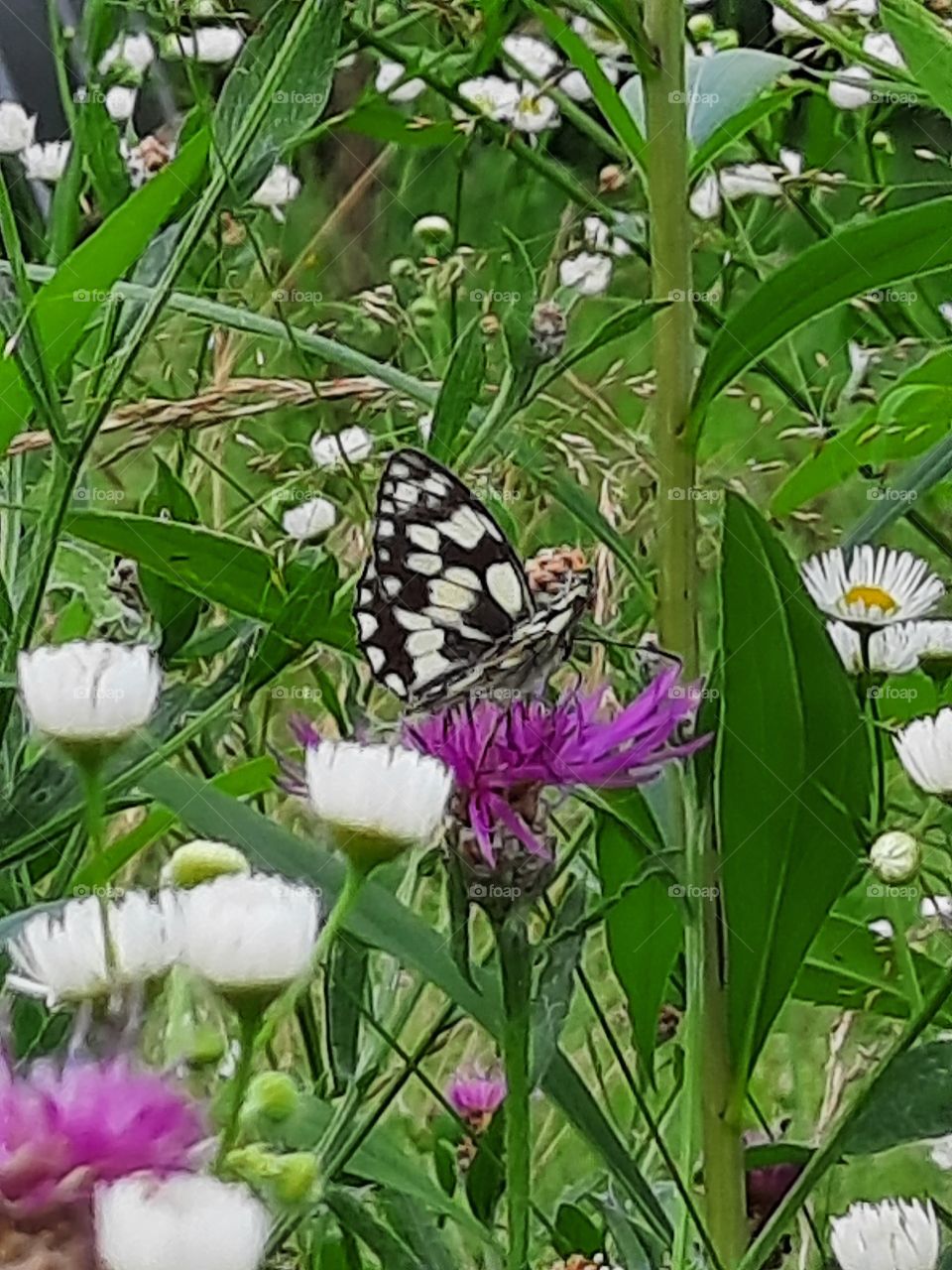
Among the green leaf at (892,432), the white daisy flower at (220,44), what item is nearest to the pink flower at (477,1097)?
the green leaf at (892,432)

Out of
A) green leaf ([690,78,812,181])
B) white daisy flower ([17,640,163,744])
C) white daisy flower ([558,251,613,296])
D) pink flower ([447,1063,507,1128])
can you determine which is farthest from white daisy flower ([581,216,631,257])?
white daisy flower ([17,640,163,744])

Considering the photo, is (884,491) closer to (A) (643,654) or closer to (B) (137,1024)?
(A) (643,654)

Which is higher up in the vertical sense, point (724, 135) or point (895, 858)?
point (724, 135)

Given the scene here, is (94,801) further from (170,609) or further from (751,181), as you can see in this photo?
(751,181)

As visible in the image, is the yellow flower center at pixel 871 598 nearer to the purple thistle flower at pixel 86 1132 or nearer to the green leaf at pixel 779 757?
the green leaf at pixel 779 757

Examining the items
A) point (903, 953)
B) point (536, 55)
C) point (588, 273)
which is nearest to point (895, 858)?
point (903, 953)

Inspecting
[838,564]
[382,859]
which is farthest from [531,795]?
[838,564]

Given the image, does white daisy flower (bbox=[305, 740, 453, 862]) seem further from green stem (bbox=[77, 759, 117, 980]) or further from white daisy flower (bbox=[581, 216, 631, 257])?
white daisy flower (bbox=[581, 216, 631, 257])
